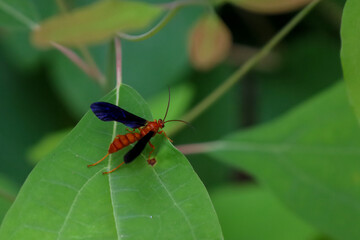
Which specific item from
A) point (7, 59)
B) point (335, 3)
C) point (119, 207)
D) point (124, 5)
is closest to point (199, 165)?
point (335, 3)

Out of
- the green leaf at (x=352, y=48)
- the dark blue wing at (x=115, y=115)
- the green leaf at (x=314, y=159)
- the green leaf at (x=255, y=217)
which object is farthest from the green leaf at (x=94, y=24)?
the green leaf at (x=255, y=217)

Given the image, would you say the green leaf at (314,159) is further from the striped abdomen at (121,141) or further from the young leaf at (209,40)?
the striped abdomen at (121,141)

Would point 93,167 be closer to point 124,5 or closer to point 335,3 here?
point 124,5

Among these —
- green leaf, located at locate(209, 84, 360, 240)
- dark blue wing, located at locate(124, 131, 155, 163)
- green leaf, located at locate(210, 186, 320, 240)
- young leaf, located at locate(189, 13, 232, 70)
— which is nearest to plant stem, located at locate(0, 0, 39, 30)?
young leaf, located at locate(189, 13, 232, 70)

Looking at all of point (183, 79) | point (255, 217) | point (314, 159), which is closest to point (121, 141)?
point (314, 159)

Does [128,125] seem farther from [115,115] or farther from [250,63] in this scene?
[250,63]

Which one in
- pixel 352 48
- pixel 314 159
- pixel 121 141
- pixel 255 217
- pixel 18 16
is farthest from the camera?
pixel 255 217
